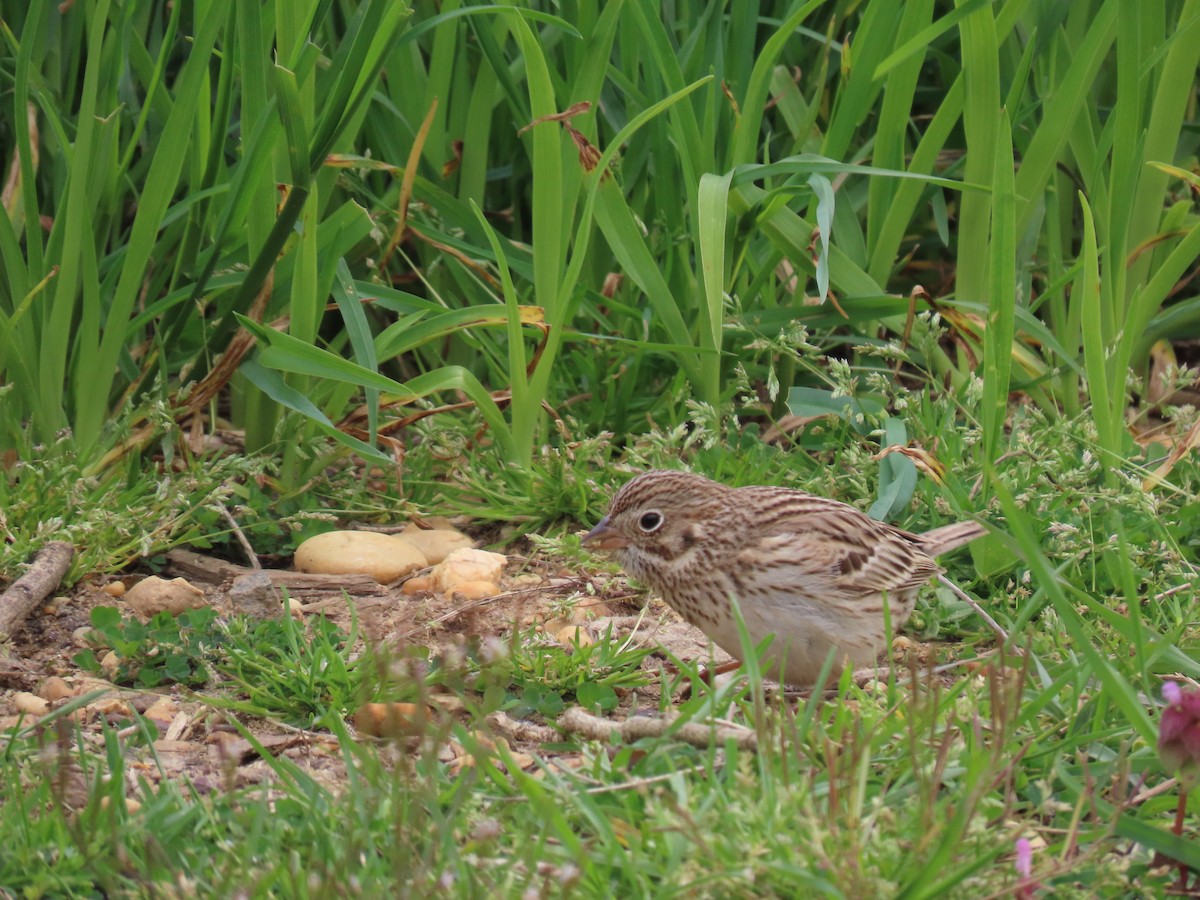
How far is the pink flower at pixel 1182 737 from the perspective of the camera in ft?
9.19

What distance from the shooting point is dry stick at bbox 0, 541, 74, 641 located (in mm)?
4332

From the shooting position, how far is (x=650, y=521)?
172 inches

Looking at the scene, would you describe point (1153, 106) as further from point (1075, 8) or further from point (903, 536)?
point (903, 536)

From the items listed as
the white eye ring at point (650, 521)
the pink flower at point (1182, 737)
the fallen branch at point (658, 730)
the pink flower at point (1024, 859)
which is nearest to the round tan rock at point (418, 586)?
the white eye ring at point (650, 521)

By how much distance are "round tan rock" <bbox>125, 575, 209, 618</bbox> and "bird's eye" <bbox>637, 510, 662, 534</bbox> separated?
4.68 feet

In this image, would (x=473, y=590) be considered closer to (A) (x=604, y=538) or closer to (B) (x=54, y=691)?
(A) (x=604, y=538)

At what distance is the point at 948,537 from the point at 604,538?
1060mm

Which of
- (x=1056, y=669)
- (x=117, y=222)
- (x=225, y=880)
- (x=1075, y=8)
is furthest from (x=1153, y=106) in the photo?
(x=225, y=880)

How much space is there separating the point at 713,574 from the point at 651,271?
5.17 ft

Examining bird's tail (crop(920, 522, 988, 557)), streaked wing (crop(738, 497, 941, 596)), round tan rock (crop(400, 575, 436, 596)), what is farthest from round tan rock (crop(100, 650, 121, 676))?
bird's tail (crop(920, 522, 988, 557))

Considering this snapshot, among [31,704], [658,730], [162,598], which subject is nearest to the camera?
[658,730]

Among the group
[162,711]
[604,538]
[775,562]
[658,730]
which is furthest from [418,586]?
[658,730]

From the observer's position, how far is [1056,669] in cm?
377

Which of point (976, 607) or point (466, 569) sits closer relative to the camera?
point (976, 607)
